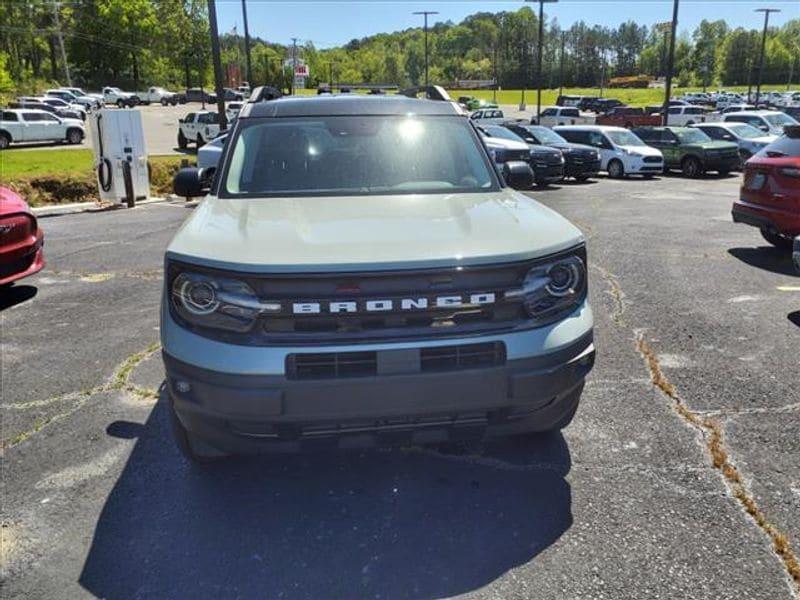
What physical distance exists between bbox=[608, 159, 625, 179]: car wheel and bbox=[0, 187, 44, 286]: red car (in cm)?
1852

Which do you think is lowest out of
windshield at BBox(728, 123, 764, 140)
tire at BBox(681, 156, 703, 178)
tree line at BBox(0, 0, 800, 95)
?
tire at BBox(681, 156, 703, 178)

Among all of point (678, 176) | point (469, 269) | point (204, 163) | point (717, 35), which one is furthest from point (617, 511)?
point (717, 35)

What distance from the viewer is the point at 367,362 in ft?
8.98

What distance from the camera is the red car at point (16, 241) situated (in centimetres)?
664

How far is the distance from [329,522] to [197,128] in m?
32.5

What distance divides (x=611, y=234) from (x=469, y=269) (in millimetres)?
8655

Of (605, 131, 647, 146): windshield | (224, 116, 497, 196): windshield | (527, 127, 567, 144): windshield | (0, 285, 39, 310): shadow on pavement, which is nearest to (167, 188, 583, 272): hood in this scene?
(224, 116, 497, 196): windshield

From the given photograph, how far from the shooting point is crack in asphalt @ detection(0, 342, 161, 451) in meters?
4.16

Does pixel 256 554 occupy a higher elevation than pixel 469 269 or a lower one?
lower

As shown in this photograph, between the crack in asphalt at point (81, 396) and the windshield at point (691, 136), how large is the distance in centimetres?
2202

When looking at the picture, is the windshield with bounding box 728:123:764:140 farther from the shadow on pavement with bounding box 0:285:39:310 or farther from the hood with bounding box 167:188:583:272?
the hood with bounding box 167:188:583:272

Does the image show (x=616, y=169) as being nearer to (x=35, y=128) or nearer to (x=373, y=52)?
(x=35, y=128)

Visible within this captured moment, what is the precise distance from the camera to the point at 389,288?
9.10 feet

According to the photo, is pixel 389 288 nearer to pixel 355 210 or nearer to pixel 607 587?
pixel 355 210
